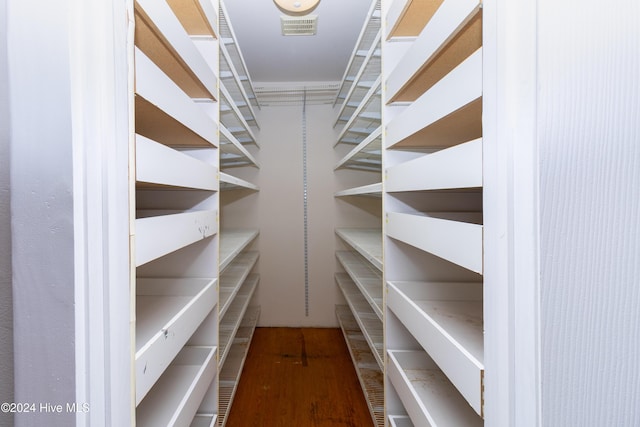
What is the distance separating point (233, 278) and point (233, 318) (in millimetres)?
259

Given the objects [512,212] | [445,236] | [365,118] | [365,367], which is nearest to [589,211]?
[512,212]

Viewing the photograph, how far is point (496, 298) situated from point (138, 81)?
0.81 m

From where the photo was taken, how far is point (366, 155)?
231 cm

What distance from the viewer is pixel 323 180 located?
10.1 ft

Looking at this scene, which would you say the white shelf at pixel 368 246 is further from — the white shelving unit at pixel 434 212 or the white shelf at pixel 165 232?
the white shelf at pixel 165 232

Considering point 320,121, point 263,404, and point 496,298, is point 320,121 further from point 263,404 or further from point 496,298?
point 496,298

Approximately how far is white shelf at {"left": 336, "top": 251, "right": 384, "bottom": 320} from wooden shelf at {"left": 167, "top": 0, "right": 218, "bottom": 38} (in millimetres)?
1384

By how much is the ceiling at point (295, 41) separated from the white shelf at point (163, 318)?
4.97ft

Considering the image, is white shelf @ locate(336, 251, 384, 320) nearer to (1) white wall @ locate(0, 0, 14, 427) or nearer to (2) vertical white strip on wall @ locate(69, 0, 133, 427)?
(2) vertical white strip on wall @ locate(69, 0, 133, 427)

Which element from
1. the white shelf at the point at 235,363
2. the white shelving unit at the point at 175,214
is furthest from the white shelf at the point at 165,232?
the white shelf at the point at 235,363

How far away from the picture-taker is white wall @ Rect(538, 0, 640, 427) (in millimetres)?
515

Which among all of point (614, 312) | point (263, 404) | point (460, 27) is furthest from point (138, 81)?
point (263, 404)

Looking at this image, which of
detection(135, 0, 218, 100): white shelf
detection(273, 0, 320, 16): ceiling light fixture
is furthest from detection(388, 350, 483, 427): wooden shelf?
detection(273, 0, 320, 16): ceiling light fixture

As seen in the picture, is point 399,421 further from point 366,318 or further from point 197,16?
point 197,16
